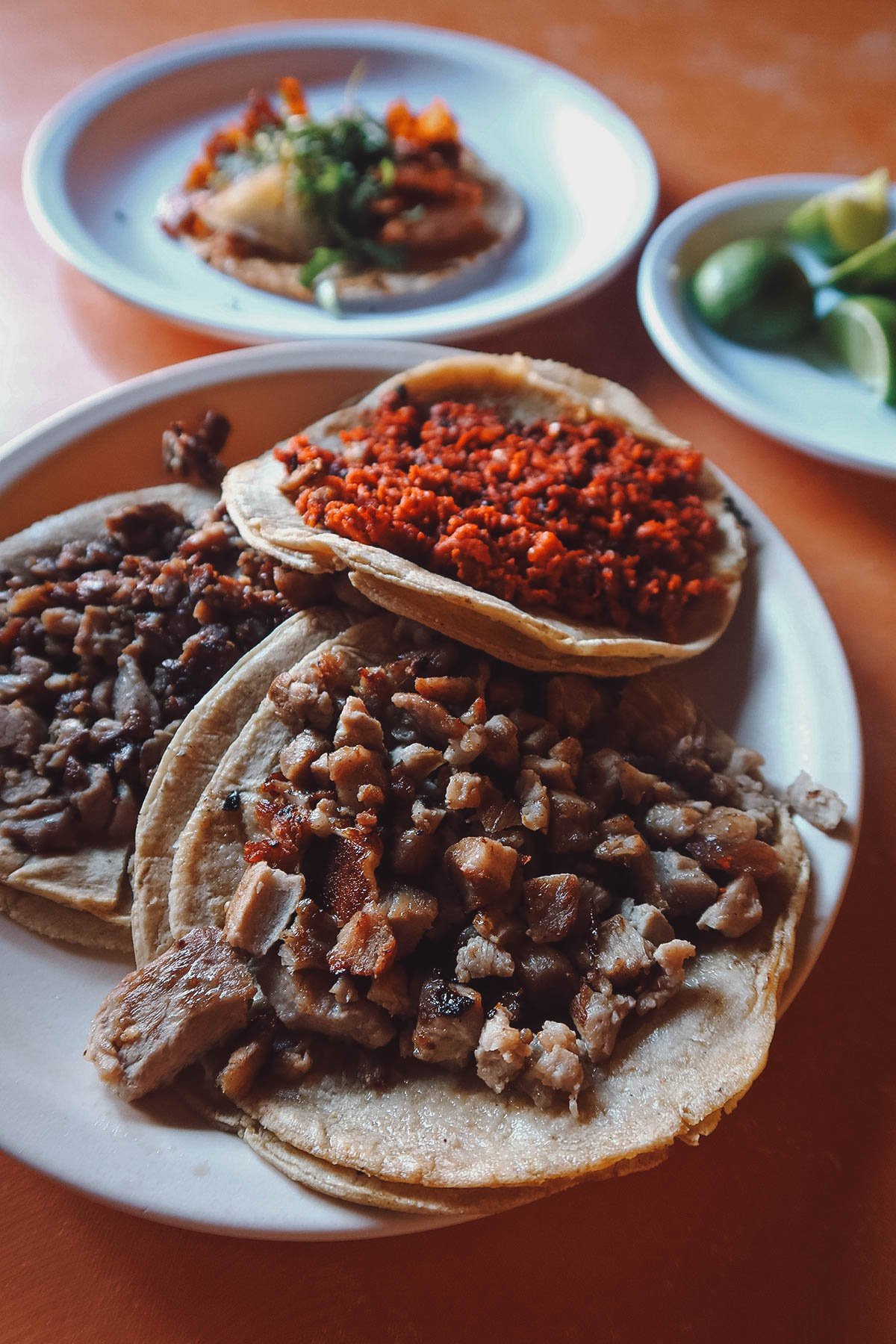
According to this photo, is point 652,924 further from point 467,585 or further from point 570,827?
point 467,585

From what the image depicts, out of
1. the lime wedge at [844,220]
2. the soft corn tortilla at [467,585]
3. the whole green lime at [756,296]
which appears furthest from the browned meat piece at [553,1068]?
the lime wedge at [844,220]

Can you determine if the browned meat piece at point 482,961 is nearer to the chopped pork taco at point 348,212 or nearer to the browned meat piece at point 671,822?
the browned meat piece at point 671,822

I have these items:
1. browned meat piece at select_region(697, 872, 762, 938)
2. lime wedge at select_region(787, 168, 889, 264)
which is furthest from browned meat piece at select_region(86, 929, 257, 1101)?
lime wedge at select_region(787, 168, 889, 264)

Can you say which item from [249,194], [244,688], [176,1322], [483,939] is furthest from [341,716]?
[249,194]

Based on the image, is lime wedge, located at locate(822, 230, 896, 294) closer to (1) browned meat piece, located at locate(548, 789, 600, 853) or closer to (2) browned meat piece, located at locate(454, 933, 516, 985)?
(1) browned meat piece, located at locate(548, 789, 600, 853)

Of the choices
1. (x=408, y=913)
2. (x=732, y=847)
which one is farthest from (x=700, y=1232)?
(x=408, y=913)

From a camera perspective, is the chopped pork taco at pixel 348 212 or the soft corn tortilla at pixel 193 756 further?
the chopped pork taco at pixel 348 212
